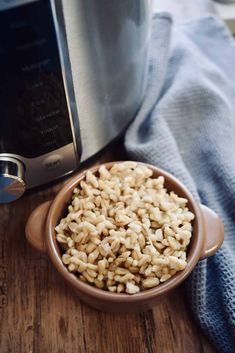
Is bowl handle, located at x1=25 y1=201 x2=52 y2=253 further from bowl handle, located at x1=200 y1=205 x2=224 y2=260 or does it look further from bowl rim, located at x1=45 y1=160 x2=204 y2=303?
bowl handle, located at x1=200 y1=205 x2=224 y2=260

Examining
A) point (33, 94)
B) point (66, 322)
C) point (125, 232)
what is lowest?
point (66, 322)

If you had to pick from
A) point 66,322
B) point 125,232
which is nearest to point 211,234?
point 125,232

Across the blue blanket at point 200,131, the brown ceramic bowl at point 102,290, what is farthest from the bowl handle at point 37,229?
the blue blanket at point 200,131

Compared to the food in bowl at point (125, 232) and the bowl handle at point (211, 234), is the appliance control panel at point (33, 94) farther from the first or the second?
the bowl handle at point (211, 234)

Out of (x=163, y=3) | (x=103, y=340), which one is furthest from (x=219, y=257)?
(x=163, y=3)

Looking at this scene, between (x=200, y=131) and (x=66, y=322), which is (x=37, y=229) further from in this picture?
(x=200, y=131)

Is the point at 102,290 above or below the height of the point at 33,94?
below
